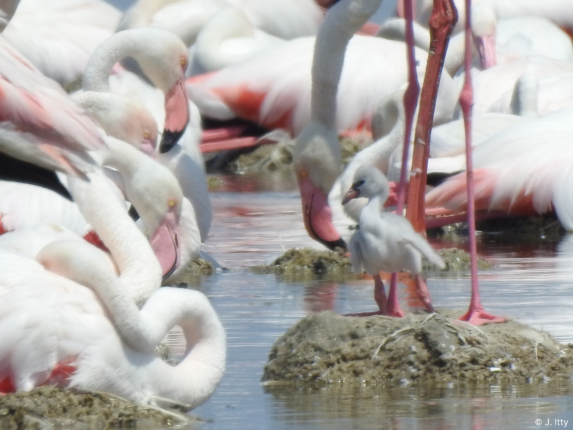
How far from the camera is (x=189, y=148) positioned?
9.52 metres

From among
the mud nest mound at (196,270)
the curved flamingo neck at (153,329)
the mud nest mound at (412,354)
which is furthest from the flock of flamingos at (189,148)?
the mud nest mound at (412,354)

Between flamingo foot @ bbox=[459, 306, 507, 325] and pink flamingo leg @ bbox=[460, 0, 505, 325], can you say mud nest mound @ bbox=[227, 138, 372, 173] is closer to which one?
pink flamingo leg @ bbox=[460, 0, 505, 325]

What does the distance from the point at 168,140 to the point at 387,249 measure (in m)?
2.89

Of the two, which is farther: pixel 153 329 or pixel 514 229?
pixel 514 229

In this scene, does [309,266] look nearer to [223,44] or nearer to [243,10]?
[223,44]

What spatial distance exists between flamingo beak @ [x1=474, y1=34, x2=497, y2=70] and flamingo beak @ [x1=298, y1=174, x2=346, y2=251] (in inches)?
225

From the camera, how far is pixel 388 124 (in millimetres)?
10227

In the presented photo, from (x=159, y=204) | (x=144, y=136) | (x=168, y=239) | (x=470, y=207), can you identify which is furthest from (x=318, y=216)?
(x=470, y=207)

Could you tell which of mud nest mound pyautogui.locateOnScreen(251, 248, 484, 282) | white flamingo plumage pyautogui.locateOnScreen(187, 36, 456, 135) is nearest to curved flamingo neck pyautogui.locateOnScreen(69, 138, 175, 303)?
mud nest mound pyautogui.locateOnScreen(251, 248, 484, 282)

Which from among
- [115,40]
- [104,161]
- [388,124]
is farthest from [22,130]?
[388,124]

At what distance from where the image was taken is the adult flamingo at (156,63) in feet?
29.5

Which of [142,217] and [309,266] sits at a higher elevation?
[142,217]

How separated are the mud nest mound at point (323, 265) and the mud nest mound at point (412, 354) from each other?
2264 millimetres

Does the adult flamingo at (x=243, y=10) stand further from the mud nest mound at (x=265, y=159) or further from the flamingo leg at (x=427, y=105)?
the flamingo leg at (x=427, y=105)
